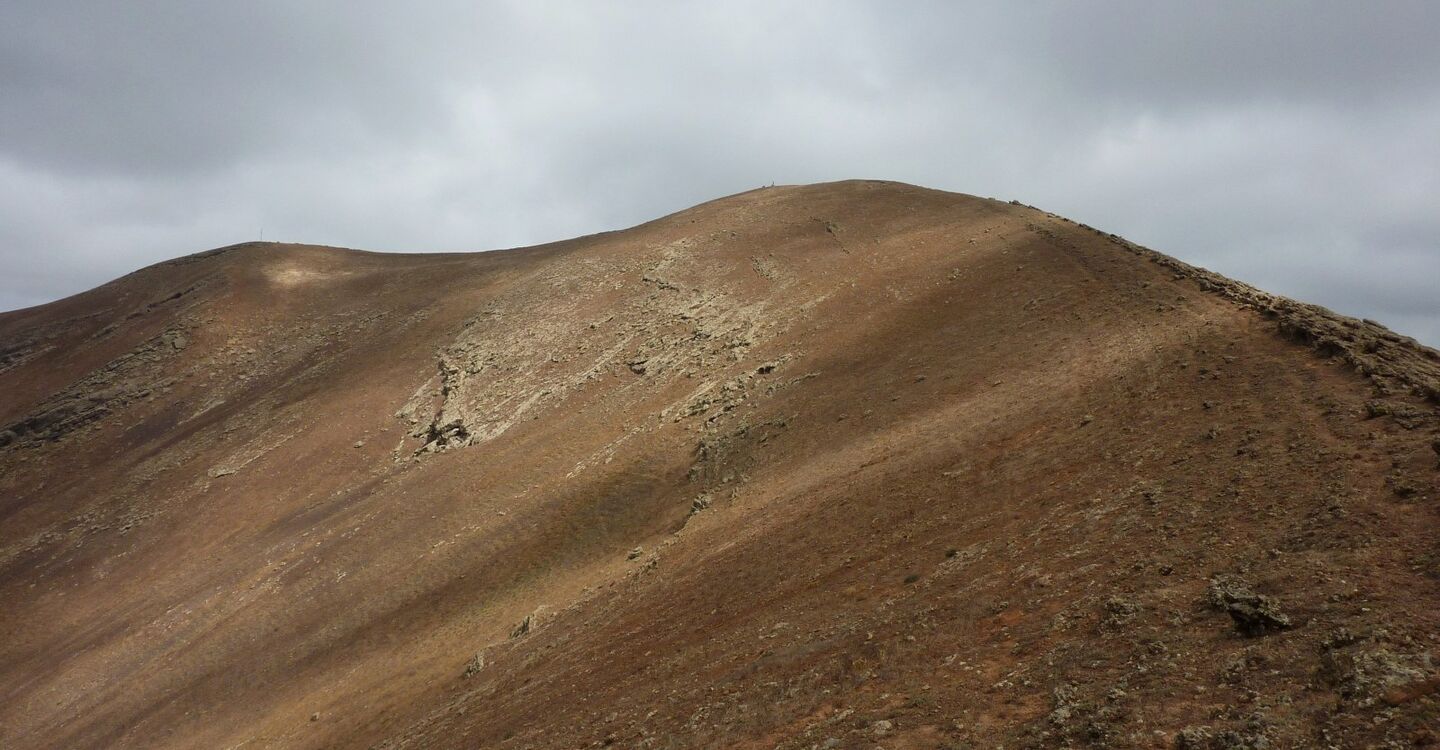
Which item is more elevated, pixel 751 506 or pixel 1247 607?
pixel 1247 607

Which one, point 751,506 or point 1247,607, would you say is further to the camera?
point 751,506

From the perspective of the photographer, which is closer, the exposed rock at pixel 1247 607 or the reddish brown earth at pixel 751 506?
the exposed rock at pixel 1247 607

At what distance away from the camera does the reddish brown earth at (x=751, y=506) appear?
33.6 ft

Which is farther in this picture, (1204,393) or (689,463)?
(689,463)

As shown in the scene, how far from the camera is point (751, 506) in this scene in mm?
23109

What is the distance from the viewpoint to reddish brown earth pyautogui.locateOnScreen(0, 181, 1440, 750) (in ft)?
33.6

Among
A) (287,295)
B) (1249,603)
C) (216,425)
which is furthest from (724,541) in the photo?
(287,295)

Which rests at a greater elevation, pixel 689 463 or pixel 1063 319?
pixel 1063 319

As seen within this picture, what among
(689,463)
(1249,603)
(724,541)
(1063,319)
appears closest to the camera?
(1249,603)

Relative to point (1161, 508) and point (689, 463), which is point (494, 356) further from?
point (1161, 508)

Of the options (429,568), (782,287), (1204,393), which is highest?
(782,287)

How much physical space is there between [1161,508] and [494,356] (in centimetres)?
3752

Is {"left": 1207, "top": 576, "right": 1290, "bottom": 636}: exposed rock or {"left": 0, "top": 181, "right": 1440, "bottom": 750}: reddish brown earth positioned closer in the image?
{"left": 1207, "top": 576, "right": 1290, "bottom": 636}: exposed rock

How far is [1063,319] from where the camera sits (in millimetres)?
25219
